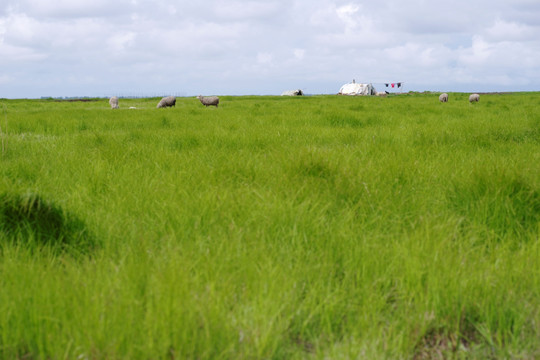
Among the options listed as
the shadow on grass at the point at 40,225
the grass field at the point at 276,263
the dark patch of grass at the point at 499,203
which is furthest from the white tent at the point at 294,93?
the shadow on grass at the point at 40,225

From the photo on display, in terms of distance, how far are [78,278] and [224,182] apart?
61.7 inches

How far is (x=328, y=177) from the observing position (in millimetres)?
2980

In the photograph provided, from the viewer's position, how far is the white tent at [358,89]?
62562 mm

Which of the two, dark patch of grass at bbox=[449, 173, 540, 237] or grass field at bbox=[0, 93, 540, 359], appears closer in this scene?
grass field at bbox=[0, 93, 540, 359]

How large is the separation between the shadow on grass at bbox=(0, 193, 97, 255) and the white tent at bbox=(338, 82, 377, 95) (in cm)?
6322

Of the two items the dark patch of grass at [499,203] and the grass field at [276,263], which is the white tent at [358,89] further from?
the dark patch of grass at [499,203]

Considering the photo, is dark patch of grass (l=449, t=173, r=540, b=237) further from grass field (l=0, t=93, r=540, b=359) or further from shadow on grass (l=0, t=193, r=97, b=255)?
shadow on grass (l=0, t=193, r=97, b=255)

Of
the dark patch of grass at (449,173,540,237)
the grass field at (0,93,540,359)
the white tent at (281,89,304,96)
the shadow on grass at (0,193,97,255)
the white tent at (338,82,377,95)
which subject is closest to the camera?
the grass field at (0,93,540,359)

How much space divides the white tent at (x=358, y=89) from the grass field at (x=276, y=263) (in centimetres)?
6194

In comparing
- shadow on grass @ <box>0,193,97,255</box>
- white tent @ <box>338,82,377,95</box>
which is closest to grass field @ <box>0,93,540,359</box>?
shadow on grass @ <box>0,193,97,255</box>

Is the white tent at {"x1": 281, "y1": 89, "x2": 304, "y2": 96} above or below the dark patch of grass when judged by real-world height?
above

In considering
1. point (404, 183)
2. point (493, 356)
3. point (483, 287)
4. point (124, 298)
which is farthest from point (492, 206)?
point (124, 298)

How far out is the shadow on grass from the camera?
6.97 ft

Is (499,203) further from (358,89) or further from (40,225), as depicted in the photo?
(358,89)
